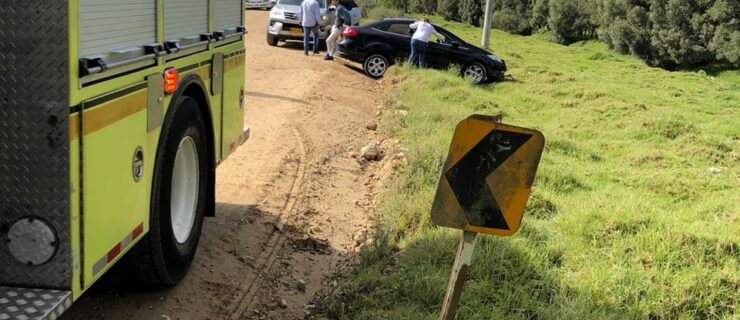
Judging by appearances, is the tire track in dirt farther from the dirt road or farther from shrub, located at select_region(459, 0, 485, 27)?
shrub, located at select_region(459, 0, 485, 27)

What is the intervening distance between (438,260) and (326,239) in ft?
4.65

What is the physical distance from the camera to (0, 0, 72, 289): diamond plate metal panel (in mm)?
2709

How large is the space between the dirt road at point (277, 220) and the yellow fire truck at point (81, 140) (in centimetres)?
48

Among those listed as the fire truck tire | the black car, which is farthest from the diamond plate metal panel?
the black car

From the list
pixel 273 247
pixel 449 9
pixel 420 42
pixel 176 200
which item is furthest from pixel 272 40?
pixel 449 9

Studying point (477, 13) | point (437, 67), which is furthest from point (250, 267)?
point (477, 13)

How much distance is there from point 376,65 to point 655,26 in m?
22.7

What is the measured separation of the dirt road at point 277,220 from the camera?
470cm

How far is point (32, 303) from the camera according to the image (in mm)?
2840

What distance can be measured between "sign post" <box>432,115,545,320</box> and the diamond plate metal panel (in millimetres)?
1802

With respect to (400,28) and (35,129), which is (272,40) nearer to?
(400,28)

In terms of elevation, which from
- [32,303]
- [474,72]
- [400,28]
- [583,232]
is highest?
[400,28]

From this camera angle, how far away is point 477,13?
56.1 metres

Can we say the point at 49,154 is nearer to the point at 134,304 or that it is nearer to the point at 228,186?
the point at 134,304
